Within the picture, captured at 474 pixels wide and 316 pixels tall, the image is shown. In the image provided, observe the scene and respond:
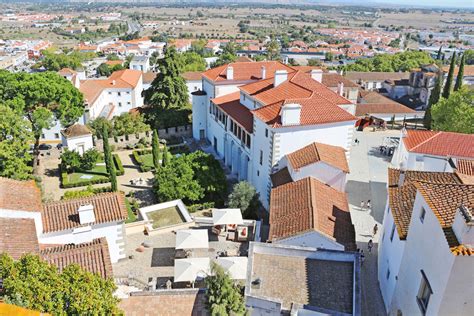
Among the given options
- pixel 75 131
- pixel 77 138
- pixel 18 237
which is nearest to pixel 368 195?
pixel 18 237

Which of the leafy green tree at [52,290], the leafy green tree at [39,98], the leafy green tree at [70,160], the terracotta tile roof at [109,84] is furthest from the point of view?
the terracotta tile roof at [109,84]

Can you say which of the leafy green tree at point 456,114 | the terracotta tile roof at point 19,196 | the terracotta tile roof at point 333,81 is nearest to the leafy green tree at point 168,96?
the terracotta tile roof at point 333,81

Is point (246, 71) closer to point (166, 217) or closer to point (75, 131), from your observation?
point (75, 131)

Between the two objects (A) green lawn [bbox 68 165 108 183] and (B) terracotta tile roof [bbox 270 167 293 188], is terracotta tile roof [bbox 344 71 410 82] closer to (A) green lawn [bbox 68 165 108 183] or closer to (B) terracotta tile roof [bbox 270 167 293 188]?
(A) green lawn [bbox 68 165 108 183]

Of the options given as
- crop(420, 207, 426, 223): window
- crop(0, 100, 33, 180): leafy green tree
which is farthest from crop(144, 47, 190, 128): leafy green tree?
crop(420, 207, 426, 223): window

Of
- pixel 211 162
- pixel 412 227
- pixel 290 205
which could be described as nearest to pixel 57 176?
pixel 211 162

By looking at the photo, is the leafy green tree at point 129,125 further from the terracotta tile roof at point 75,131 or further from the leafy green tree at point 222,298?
the leafy green tree at point 222,298
